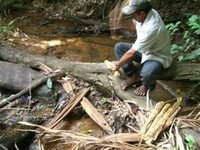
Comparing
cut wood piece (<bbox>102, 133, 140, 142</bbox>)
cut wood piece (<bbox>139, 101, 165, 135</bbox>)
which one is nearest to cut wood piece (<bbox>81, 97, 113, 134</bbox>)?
cut wood piece (<bbox>102, 133, 140, 142</bbox>)

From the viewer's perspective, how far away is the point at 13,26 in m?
7.36

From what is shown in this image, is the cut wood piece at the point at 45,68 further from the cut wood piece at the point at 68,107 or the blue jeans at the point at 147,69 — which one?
the blue jeans at the point at 147,69

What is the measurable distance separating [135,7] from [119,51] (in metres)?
0.82

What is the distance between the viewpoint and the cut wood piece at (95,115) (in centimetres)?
419

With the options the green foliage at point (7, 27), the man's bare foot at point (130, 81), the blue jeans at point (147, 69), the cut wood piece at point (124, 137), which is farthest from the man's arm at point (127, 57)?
the green foliage at point (7, 27)

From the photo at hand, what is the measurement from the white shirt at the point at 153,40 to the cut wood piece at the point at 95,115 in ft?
2.63

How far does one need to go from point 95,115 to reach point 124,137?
60 centimetres

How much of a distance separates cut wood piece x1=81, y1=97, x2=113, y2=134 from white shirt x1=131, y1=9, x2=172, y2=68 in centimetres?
80

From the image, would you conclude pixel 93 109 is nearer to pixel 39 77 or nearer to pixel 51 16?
pixel 39 77

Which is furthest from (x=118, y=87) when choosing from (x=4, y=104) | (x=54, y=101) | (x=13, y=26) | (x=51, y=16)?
(x=51, y=16)

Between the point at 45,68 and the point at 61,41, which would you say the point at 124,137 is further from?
the point at 61,41

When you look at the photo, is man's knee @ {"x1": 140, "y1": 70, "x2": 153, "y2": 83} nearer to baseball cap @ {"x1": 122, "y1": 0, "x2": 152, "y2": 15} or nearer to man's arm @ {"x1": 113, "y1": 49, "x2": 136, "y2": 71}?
man's arm @ {"x1": 113, "y1": 49, "x2": 136, "y2": 71}

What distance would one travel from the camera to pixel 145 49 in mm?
4223

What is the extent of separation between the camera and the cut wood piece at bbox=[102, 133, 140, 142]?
385 centimetres
